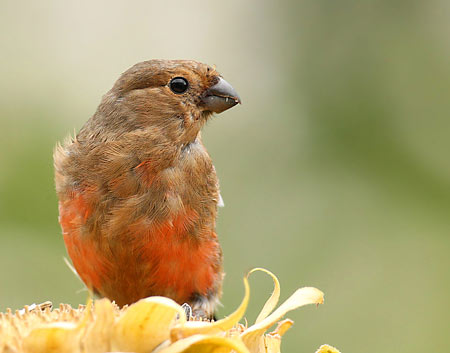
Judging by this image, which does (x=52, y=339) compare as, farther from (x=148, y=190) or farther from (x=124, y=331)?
(x=148, y=190)

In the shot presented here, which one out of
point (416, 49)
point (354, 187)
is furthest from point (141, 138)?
point (416, 49)

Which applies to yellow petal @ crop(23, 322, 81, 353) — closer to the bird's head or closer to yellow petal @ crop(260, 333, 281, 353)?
yellow petal @ crop(260, 333, 281, 353)

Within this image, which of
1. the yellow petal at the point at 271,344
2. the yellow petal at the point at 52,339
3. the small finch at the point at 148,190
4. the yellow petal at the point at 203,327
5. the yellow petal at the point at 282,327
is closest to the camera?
the yellow petal at the point at 52,339

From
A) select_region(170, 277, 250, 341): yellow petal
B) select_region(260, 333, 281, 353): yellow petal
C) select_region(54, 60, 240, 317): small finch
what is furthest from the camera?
select_region(54, 60, 240, 317): small finch

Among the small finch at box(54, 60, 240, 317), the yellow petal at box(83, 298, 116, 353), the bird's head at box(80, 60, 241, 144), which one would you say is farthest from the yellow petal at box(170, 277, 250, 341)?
the bird's head at box(80, 60, 241, 144)

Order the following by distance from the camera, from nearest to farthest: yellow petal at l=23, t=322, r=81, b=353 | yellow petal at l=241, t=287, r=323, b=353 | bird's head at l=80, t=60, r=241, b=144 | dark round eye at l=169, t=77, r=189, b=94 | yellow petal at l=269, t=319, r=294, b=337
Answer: yellow petal at l=23, t=322, r=81, b=353 → yellow petal at l=241, t=287, r=323, b=353 → yellow petal at l=269, t=319, r=294, b=337 → bird's head at l=80, t=60, r=241, b=144 → dark round eye at l=169, t=77, r=189, b=94

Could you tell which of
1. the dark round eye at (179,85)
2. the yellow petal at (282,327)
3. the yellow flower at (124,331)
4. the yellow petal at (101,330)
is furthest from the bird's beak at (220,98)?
the yellow petal at (101,330)

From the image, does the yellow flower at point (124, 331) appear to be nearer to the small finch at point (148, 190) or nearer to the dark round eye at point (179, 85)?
the small finch at point (148, 190)

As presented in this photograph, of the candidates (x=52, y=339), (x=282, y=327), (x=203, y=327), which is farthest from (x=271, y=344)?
(x=52, y=339)
